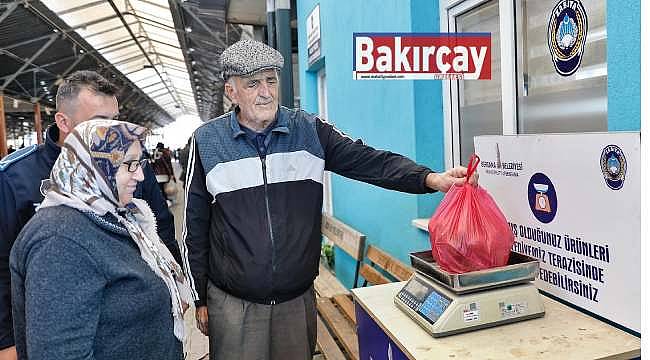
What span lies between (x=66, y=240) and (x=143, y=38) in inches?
578

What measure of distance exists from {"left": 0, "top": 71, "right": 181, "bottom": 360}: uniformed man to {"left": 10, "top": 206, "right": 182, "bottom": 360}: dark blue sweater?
0.44 m

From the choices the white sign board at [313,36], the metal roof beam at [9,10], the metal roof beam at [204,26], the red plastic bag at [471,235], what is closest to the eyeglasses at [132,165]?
the red plastic bag at [471,235]

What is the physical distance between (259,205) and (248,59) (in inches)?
21.0

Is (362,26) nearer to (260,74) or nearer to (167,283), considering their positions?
(260,74)

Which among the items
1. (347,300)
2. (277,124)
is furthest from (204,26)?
(277,124)

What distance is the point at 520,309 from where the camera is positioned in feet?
4.58

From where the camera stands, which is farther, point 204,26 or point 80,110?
point 204,26

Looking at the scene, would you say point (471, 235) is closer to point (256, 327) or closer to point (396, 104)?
point (256, 327)

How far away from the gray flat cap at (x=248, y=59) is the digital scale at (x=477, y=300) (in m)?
0.93

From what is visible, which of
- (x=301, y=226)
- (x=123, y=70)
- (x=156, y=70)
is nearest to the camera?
(x=301, y=226)

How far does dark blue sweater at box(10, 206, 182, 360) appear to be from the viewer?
116 cm

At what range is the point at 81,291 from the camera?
118 cm

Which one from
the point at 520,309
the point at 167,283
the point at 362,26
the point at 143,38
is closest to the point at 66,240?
the point at 167,283

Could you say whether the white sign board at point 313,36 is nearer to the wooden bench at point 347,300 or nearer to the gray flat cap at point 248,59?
the wooden bench at point 347,300
